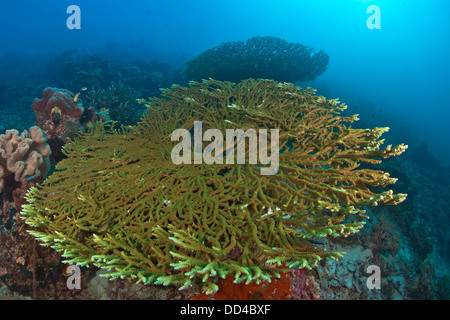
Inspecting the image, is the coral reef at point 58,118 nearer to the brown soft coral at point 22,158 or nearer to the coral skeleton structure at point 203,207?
the brown soft coral at point 22,158

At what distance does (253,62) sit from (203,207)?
10.7m

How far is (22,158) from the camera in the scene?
14.6 feet

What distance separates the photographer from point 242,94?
5.54 meters

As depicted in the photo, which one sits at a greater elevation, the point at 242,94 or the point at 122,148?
the point at 242,94

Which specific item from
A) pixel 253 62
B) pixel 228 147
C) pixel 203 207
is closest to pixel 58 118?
pixel 228 147

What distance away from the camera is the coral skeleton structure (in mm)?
2332

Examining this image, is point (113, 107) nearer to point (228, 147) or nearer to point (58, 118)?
point (58, 118)

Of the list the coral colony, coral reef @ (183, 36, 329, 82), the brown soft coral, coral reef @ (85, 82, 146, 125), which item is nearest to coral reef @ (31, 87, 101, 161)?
the brown soft coral

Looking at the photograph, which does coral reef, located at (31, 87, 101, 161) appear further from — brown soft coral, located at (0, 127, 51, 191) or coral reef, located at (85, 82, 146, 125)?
coral reef, located at (85, 82, 146, 125)

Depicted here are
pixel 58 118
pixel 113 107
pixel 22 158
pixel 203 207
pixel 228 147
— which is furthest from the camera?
pixel 113 107

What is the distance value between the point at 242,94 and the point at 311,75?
1013cm

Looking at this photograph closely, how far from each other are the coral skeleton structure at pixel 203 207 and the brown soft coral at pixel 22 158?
106 centimetres
